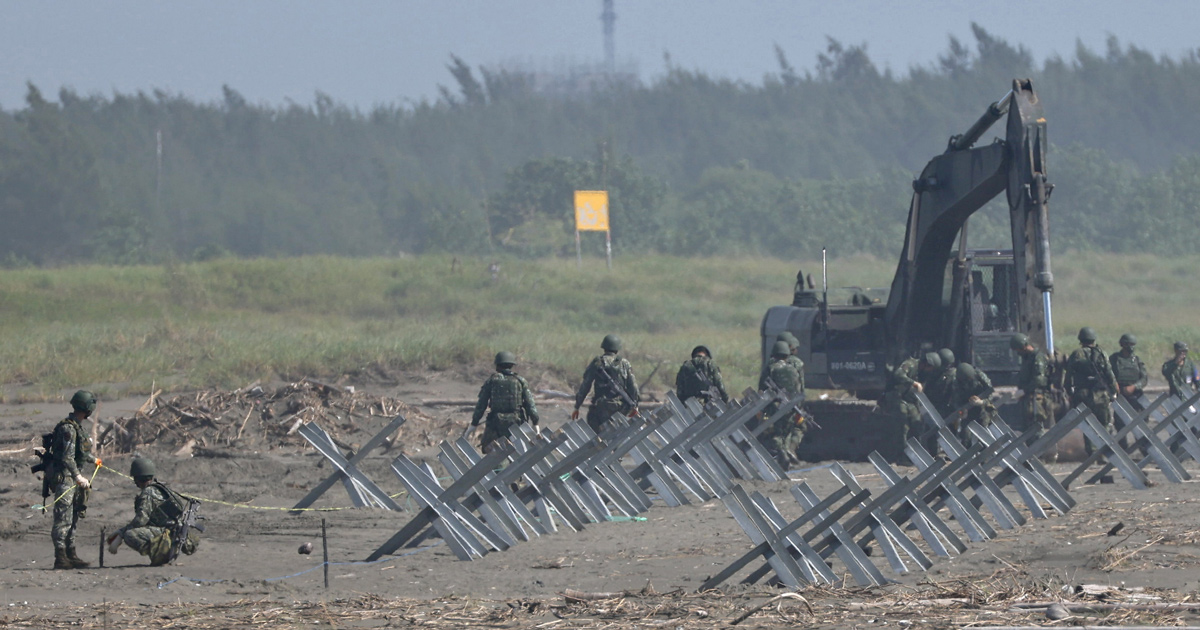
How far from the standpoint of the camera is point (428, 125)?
69.3m

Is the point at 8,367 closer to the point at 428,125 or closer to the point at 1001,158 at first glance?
the point at 1001,158

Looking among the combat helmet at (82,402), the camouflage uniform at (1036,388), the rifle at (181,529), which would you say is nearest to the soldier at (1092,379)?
the camouflage uniform at (1036,388)

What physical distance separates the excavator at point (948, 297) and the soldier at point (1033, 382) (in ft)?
0.61

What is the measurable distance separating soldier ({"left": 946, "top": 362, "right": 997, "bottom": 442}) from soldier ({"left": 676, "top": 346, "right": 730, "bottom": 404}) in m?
2.52

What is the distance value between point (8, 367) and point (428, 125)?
154 feet

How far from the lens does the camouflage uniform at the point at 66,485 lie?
9914mm

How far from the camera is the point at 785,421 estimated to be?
15375mm

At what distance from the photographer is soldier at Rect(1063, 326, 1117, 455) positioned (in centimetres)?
1523

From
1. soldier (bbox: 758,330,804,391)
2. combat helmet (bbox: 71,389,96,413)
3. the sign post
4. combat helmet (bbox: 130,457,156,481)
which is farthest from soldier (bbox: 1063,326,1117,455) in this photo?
the sign post

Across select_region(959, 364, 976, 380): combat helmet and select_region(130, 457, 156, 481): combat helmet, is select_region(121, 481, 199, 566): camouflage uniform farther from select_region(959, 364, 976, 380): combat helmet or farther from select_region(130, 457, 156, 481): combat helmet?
select_region(959, 364, 976, 380): combat helmet

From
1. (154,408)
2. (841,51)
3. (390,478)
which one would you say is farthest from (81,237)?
(841,51)

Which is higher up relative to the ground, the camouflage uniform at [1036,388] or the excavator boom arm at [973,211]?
the excavator boom arm at [973,211]

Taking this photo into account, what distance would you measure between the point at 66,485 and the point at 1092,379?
Result: 1051 cm

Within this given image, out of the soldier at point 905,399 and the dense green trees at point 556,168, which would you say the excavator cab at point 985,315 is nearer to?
the soldier at point 905,399
